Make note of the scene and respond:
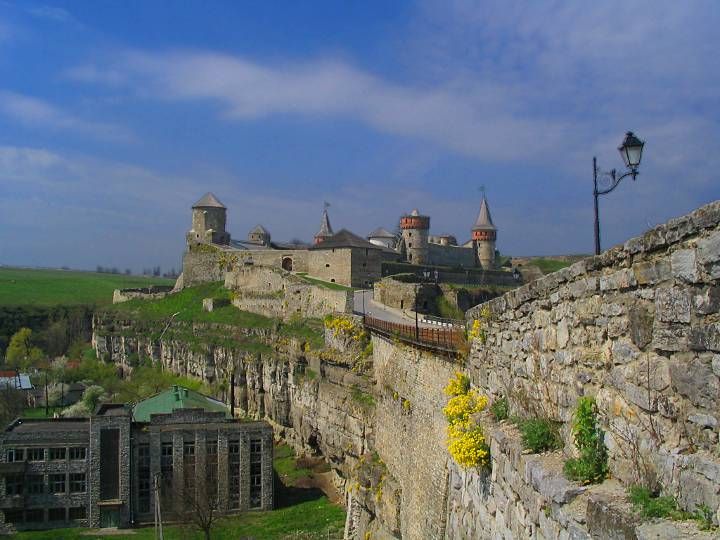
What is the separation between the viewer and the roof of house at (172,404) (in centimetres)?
→ 4338

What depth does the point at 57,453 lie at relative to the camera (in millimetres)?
37906

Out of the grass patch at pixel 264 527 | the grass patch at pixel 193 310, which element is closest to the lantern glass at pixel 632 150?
the grass patch at pixel 264 527

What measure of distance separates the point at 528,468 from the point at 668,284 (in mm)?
2256

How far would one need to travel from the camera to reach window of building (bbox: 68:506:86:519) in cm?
3769

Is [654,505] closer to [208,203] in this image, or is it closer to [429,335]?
[429,335]

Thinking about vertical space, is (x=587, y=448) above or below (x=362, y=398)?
above

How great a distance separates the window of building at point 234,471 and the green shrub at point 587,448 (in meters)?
34.9

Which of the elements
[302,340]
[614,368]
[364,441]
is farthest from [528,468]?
[302,340]

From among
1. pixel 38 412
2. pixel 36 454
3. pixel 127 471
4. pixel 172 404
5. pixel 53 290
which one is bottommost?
pixel 38 412

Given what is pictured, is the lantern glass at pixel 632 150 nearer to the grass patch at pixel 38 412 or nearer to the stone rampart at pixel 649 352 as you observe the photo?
the stone rampart at pixel 649 352

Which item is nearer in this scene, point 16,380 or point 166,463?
point 166,463

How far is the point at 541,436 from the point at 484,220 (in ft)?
224

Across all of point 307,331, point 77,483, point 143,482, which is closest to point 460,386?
point 143,482

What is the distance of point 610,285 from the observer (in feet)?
18.0
